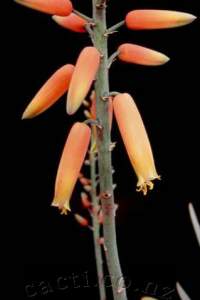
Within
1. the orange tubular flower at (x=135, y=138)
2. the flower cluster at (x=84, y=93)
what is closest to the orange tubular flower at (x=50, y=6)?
the flower cluster at (x=84, y=93)

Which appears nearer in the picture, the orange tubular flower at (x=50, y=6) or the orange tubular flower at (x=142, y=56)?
the orange tubular flower at (x=50, y=6)

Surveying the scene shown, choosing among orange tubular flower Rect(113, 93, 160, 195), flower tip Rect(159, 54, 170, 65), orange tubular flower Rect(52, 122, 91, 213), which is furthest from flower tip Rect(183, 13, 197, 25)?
orange tubular flower Rect(52, 122, 91, 213)

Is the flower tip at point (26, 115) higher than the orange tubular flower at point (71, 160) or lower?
higher

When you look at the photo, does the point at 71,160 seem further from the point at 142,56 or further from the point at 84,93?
the point at 142,56

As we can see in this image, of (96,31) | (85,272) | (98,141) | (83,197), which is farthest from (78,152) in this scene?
(85,272)

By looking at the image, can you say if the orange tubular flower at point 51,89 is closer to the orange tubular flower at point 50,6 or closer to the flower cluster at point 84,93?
the flower cluster at point 84,93

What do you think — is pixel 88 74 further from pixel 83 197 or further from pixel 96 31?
pixel 83 197
